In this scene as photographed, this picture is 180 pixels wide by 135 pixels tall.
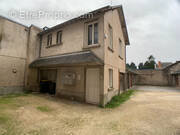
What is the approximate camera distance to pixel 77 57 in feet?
21.1

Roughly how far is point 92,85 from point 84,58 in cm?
189

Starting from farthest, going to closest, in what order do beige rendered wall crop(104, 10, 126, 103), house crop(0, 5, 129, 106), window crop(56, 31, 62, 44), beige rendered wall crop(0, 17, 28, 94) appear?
window crop(56, 31, 62, 44), beige rendered wall crop(0, 17, 28, 94), beige rendered wall crop(104, 10, 126, 103), house crop(0, 5, 129, 106)

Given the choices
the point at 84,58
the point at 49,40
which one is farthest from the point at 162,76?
the point at 49,40

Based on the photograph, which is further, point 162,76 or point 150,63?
point 150,63

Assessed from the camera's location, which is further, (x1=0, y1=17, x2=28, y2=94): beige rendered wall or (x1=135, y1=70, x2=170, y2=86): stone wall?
(x1=135, y1=70, x2=170, y2=86): stone wall

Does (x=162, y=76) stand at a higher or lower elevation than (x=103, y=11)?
lower

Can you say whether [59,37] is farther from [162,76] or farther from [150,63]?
[150,63]

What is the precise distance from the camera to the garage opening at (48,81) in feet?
29.7

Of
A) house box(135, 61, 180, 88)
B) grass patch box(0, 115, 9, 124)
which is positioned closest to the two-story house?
grass patch box(0, 115, 9, 124)

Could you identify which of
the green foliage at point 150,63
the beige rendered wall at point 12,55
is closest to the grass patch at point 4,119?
the beige rendered wall at point 12,55

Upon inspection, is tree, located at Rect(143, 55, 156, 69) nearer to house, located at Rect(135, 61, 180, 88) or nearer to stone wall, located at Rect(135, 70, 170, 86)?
house, located at Rect(135, 61, 180, 88)

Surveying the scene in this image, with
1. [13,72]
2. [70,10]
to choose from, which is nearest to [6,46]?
[13,72]

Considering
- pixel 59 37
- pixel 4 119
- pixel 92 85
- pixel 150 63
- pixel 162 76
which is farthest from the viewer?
pixel 150 63

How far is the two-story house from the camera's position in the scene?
6.06 meters
